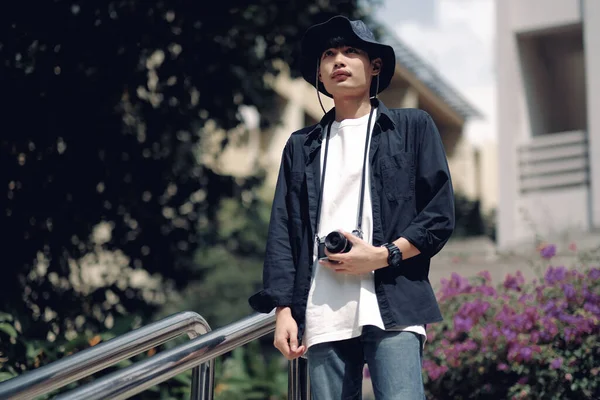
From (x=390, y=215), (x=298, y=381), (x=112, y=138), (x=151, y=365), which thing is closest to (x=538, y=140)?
(x=112, y=138)

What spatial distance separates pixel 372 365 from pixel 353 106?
749 mm

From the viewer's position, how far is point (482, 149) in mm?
33656

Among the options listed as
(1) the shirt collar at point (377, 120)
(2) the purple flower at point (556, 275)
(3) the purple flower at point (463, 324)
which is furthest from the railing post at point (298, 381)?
(2) the purple flower at point (556, 275)

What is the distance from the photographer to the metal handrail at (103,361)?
2014 millimetres

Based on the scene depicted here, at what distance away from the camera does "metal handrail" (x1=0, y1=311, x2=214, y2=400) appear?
201 centimetres

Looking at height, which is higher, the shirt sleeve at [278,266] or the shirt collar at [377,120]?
the shirt collar at [377,120]

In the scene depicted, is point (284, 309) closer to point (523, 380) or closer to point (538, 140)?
point (523, 380)

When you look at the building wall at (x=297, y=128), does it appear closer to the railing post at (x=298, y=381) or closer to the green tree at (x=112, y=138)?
the green tree at (x=112, y=138)

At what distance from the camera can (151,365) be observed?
2336mm

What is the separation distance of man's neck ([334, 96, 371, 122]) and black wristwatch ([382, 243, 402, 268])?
0.46m

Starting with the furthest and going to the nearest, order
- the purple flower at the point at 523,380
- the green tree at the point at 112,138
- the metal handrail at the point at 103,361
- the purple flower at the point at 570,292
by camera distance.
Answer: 1. the green tree at the point at 112,138
2. the purple flower at the point at 570,292
3. the purple flower at the point at 523,380
4. the metal handrail at the point at 103,361

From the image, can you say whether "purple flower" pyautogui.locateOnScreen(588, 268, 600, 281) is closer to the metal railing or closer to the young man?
the metal railing

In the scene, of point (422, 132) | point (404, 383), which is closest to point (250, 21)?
point (422, 132)

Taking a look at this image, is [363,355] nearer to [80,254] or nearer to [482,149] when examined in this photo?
[80,254]
